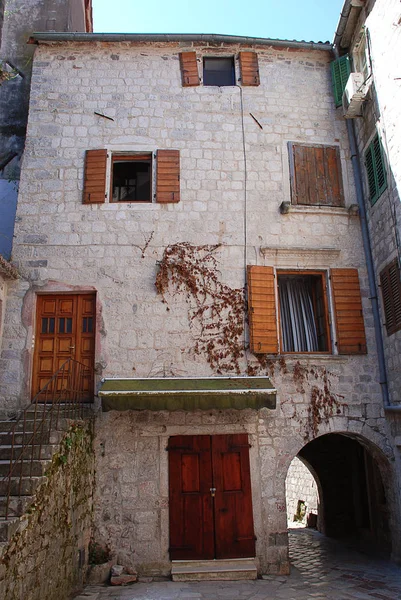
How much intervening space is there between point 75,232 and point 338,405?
5385mm

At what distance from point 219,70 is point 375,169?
12.6 feet

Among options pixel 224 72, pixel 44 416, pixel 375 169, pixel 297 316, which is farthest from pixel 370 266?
pixel 44 416

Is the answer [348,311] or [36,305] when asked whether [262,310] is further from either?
[36,305]

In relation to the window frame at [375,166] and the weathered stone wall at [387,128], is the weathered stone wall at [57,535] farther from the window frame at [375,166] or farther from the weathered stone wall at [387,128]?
the window frame at [375,166]

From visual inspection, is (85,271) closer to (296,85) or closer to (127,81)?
(127,81)

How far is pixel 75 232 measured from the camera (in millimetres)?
8469

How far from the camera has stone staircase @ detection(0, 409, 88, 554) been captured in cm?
440

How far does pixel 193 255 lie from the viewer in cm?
846

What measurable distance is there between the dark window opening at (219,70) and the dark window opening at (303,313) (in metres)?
4.21

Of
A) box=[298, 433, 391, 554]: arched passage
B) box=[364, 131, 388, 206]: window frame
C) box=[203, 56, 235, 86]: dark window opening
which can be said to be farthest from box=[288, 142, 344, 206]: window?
box=[298, 433, 391, 554]: arched passage

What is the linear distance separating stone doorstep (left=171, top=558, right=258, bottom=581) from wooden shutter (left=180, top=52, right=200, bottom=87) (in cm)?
843

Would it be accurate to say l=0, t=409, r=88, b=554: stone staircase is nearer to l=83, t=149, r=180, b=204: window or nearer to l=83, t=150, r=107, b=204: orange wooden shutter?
l=83, t=150, r=107, b=204: orange wooden shutter

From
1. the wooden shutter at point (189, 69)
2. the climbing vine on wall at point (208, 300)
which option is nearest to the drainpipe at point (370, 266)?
the climbing vine on wall at point (208, 300)

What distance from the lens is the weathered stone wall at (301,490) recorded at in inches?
520
